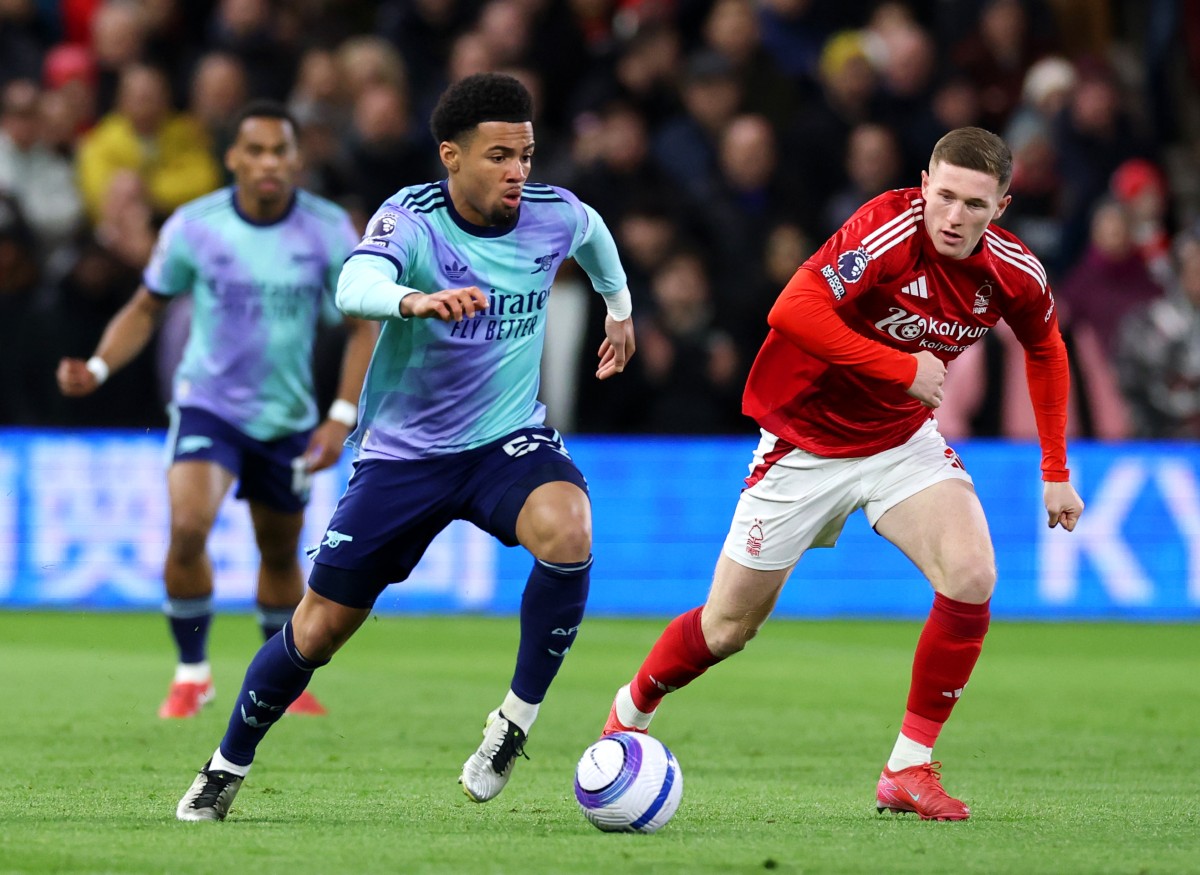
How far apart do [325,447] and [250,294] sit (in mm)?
851

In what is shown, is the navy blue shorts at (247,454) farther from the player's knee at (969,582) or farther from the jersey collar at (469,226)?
the player's knee at (969,582)

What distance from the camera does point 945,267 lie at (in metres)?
6.93

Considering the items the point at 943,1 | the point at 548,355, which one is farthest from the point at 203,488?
the point at 943,1

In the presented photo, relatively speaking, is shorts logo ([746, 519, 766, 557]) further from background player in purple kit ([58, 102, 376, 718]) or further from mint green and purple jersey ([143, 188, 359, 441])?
mint green and purple jersey ([143, 188, 359, 441])

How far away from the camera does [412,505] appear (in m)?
6.51

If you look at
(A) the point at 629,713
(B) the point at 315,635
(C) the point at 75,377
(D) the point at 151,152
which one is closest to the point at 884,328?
(A) the point at 629,713

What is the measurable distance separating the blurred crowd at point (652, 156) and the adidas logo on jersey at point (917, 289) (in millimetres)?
8000

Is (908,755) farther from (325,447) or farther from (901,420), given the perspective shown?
(325,447)

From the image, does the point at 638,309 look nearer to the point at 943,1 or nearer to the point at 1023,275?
the point at 943,1

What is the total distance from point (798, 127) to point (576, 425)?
10.4ft

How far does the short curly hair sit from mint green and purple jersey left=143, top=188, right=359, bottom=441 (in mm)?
3351

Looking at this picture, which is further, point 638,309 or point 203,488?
point 638,309

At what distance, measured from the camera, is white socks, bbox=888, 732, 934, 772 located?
681cm

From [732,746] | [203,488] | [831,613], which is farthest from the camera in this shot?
[831,613]
